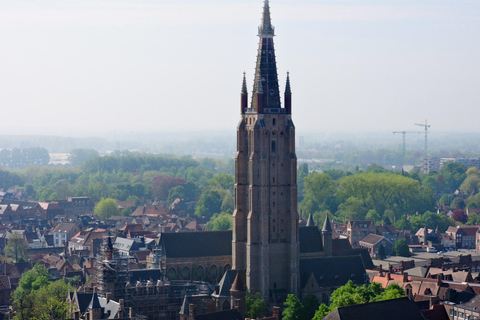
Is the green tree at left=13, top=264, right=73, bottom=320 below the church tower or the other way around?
below

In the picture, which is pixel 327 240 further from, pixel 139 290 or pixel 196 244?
pixel 139 290

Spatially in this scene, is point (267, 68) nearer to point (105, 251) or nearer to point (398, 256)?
point (105, 251)

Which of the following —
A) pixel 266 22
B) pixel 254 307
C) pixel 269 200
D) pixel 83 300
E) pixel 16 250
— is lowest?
pixel 16 250

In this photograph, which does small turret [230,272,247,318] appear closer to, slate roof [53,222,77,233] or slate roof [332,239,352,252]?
slate roof [332,239,352,252]

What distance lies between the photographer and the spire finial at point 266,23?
347ft

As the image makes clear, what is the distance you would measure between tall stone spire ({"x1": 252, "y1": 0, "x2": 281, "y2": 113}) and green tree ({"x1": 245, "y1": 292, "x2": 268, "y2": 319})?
731 inches

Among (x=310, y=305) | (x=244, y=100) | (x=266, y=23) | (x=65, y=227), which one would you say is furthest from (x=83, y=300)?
(x=65, y=227)

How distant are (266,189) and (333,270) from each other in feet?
34.9

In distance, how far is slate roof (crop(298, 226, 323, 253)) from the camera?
11050 cm

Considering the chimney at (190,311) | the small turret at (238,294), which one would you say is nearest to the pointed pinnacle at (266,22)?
the small turret at (238,294)

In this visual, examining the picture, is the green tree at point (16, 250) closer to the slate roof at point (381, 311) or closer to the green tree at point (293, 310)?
the green tree at point (293, 310)

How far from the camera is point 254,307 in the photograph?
96.8m

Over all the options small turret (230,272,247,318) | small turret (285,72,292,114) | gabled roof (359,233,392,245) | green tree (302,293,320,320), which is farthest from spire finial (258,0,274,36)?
gabled roof (359,233,392,245)

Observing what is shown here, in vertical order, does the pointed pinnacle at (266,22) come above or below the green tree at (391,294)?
above
